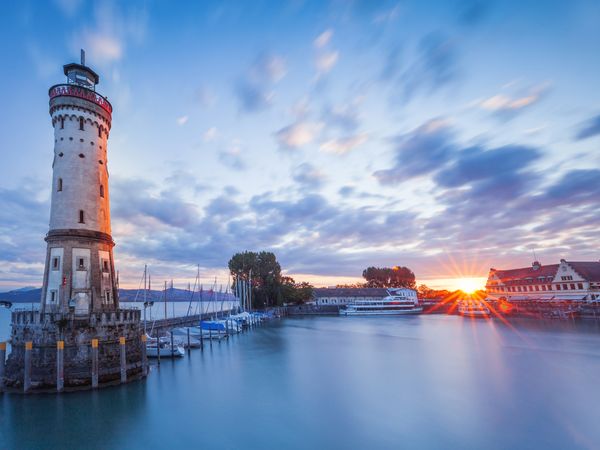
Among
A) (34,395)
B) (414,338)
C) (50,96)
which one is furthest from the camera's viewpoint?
(414,338)

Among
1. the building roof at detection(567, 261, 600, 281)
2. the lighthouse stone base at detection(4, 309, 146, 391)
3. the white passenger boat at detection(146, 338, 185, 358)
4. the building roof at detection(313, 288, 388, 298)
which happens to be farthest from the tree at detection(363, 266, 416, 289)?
the lighthouse stone base at detection(4, 309, 146, 391)

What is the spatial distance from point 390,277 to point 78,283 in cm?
15101

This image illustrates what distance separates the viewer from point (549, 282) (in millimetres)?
91625

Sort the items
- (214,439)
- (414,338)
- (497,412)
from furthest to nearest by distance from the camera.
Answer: (414,338) < (497,412) < (214,439)

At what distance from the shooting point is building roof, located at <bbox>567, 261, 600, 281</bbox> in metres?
82.5

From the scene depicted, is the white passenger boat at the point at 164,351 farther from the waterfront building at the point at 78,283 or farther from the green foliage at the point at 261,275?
the green foliage at the point at 261,275

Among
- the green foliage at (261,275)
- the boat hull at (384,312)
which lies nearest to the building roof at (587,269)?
the boat hull at (384,312)

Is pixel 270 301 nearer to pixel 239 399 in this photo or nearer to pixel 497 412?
pixel 239 399

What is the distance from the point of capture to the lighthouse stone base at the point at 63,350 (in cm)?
2531

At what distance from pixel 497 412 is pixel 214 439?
1796cm

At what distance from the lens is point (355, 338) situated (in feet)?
197

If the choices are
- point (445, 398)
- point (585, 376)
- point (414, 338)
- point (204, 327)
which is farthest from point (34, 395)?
point (414, 338)

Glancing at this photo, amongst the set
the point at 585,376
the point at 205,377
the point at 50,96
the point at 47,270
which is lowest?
the point at 585,376

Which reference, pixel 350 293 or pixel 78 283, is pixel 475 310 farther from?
pixel 78 283
